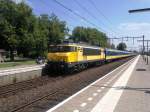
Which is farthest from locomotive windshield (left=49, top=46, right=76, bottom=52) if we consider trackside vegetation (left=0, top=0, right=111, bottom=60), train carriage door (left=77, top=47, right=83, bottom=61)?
trackside vegetation (left=0, top=0, right=111, bottom=60)

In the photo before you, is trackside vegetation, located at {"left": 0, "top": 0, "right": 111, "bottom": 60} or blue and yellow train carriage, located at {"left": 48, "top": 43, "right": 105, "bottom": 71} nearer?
blue and yellow train carriage, located at {"left": 48, "top": 43, "right": 105, "bottom": 71}

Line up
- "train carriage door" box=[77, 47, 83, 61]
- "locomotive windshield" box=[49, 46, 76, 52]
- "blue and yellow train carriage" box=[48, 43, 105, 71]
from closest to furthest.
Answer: "blue and yellow train carriage" box=[48, 43, 105, 71]
"locomotive windshield" box=[49, 46, 76, 52]
"train carriage door" box=[77, 47, 83, 61]

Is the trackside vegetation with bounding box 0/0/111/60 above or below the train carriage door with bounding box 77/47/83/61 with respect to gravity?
A: above

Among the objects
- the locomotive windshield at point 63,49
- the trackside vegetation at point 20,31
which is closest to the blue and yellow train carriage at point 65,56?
the locomotive windshield at point 63,49

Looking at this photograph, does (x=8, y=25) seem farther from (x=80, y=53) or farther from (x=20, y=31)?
(x=80, y=53)

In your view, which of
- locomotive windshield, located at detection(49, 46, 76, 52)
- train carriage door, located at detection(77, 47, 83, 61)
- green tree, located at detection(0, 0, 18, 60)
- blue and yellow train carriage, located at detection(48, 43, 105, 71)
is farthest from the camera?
green tree, located at detection(0, 0, 18, 60)

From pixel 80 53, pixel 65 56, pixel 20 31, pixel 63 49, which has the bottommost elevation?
pixel 65 56

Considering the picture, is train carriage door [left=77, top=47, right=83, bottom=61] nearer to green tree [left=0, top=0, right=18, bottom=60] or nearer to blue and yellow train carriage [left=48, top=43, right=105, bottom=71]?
blue and yellow train carriage [left=48, top=43, right=105, bottom=71]

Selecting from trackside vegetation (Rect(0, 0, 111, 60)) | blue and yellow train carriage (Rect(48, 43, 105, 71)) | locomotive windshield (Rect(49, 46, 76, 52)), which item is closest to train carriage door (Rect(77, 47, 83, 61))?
blue and yellow train carriage (Rect(48, 43, 105, 71))

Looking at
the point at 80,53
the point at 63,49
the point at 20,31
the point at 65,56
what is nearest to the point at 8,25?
the point at 20,31

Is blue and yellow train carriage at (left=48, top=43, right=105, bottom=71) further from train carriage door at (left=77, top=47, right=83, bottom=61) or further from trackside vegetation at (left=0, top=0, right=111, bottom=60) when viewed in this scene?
trackside vegetation at (left=0, top=0, right=111, bottom=60)

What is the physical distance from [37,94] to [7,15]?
5546 centimetres

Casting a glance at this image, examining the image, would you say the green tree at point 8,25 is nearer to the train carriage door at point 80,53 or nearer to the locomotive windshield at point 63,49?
the train carriage door at point 80,53

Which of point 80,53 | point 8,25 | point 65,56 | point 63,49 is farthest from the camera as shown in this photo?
point 8,25
